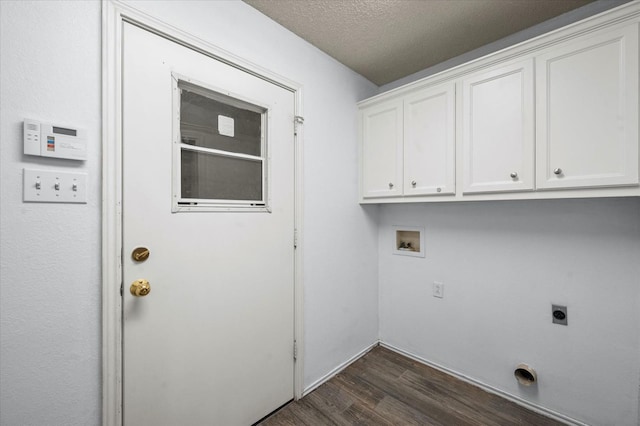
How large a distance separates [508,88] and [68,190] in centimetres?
222

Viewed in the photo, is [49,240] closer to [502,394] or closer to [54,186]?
[54,186]

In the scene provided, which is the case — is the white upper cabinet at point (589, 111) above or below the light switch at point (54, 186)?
above

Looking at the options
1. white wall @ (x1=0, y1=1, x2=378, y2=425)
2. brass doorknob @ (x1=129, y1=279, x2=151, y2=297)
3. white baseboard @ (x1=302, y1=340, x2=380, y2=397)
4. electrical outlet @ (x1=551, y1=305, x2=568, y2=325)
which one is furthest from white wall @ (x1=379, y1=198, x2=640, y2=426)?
white wall @ (x1=0, y1=1, x2=378, y2=425)

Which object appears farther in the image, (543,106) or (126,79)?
(543,106)

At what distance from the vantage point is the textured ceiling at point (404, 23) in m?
1.49

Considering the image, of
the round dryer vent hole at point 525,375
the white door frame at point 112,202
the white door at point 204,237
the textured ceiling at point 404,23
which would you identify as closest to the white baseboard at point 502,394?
the round dryer vent hole at point 525,375

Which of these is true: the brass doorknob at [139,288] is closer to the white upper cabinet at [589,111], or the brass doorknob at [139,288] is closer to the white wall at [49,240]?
the white wall at [49,240]

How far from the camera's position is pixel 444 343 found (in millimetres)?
2029

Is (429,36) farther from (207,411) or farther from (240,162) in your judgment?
(207,411)

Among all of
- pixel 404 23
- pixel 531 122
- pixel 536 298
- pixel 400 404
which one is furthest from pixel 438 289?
pixel 404 23

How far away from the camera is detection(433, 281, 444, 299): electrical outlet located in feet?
6.72

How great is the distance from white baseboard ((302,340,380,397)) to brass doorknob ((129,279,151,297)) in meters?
→ 1.29

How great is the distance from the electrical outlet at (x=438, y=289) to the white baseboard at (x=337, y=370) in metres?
0.77

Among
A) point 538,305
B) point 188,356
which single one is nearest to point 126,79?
point 188,356
